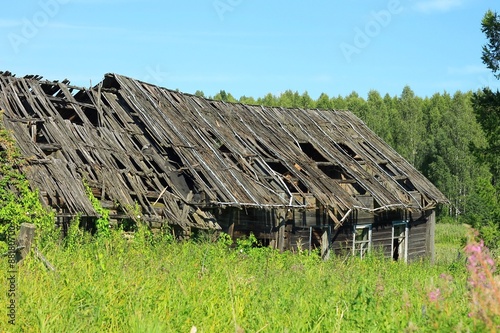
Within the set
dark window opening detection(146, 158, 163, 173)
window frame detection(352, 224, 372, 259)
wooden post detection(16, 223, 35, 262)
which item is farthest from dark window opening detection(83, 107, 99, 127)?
wooden post detection(16, 223, 35, 262)

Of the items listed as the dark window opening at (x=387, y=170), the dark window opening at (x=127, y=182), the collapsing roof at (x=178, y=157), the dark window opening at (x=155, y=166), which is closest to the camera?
the collapsing roof at (x=178, y=157)

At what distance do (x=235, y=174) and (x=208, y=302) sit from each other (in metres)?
10.6

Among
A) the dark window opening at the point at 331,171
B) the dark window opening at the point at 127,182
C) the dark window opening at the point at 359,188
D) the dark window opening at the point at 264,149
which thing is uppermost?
the dark window opening at the point at 264,149

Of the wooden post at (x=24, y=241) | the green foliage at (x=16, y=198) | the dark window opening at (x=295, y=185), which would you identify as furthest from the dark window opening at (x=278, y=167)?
the wooden post at (x=24, y=241)

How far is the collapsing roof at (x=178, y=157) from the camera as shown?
572 inches

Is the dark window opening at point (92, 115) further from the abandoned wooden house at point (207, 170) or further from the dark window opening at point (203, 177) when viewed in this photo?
the dark window opening at point (203, 177)

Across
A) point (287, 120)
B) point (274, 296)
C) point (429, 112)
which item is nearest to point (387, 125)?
point (429, 112)

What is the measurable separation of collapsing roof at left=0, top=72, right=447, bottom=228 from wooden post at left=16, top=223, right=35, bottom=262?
6.08 meters

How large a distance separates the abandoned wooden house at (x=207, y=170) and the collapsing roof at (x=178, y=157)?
0.04 meters

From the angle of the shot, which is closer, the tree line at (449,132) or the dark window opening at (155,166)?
the dark window opening at (155,166)

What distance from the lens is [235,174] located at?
653 inches

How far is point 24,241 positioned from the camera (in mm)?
6969

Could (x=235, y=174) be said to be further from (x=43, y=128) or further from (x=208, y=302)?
(x=208, y=302)

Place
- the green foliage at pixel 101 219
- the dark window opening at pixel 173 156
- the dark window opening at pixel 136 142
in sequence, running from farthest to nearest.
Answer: the dark window opening at pixel 136 142
the dark window opening at pixel 173 156
the green foliage at pixel 101 219
